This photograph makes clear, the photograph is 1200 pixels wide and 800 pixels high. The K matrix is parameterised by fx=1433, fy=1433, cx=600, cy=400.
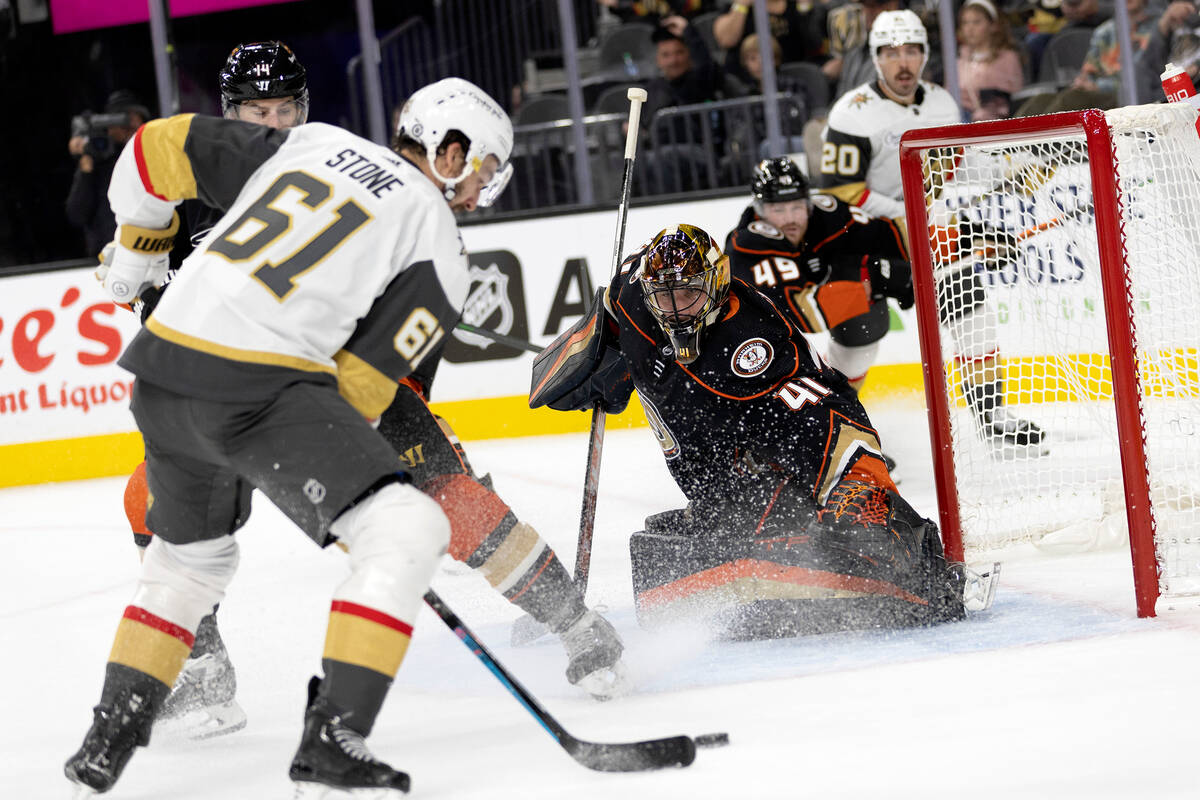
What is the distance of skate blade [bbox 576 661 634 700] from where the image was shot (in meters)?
2.34

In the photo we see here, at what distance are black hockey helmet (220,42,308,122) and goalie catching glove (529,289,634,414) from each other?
0.73 m

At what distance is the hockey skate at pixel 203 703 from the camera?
234 cm

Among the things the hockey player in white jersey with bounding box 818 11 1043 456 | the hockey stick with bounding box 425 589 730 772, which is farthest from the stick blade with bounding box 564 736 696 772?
the hockey player in white jersey with bounding box 818 11 1043 456

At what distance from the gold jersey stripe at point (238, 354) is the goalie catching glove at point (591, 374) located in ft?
3.64

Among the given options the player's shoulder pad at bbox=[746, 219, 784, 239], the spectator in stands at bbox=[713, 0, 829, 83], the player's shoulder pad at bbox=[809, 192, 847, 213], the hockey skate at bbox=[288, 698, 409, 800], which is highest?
the spectator in stands at bbox=[713, 0, 829, 83]

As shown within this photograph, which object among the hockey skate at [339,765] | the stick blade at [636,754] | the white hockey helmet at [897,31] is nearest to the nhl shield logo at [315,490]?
the hockey skate at [339,765]

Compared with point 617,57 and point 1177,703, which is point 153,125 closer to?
point 1177,703

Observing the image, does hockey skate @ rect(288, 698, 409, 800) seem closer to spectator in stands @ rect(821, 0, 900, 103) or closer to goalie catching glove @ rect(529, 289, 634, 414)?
goalie catching glove @ rect(529, 289, 634, 414)

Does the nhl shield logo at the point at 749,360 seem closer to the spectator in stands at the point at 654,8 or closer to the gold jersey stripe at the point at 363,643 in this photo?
the gold jersey stripe at the point at 363,643

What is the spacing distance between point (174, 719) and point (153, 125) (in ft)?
3.19

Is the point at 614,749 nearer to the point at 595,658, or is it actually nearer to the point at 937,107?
the point at 595,658

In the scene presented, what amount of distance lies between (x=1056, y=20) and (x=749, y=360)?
4.27 m

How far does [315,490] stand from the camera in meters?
1.85

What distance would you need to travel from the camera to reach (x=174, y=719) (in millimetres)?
2355
